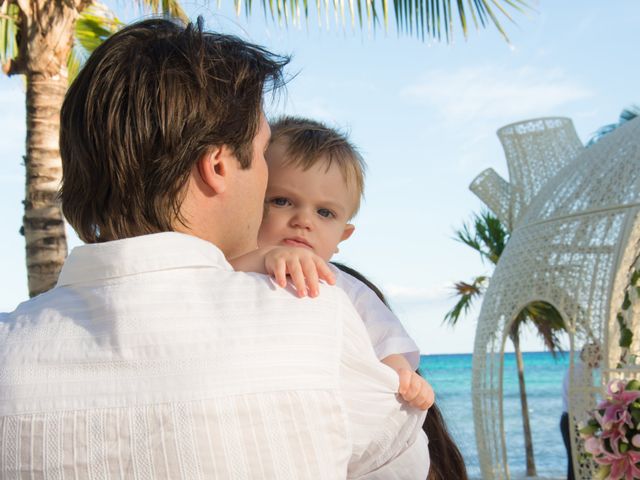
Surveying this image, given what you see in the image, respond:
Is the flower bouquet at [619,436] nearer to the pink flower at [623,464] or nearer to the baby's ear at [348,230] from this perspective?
the pink flower at [623,464]

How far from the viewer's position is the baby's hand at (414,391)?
51.4 inches

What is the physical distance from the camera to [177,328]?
43.9 inches

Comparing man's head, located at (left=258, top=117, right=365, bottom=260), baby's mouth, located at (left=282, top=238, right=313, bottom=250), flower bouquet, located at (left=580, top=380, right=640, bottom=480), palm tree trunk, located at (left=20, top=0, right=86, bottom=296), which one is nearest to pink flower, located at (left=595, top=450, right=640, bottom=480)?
flower bouquet, located at (left=580, top=380, right=640, bottom=480)

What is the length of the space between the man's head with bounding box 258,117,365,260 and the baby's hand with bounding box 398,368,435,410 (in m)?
0.98

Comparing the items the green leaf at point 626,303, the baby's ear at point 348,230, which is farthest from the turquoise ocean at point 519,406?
the baby's ear at point 348,230

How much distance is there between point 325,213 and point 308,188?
11cm

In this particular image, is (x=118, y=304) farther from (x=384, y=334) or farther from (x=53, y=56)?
(x=53, y=56)

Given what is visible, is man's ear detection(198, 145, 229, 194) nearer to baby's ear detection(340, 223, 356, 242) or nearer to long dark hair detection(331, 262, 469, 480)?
long dark hair detection(331, 262, 469, 480)

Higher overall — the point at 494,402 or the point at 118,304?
the point at 118,304

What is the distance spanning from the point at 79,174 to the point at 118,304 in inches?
10.3

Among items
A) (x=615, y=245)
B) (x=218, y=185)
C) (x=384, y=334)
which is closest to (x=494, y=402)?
(x=615, y=245)

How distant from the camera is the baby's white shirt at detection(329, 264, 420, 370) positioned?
5.71ft

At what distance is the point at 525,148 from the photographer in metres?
9.40

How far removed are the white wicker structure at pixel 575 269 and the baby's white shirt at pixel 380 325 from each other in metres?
5.22
